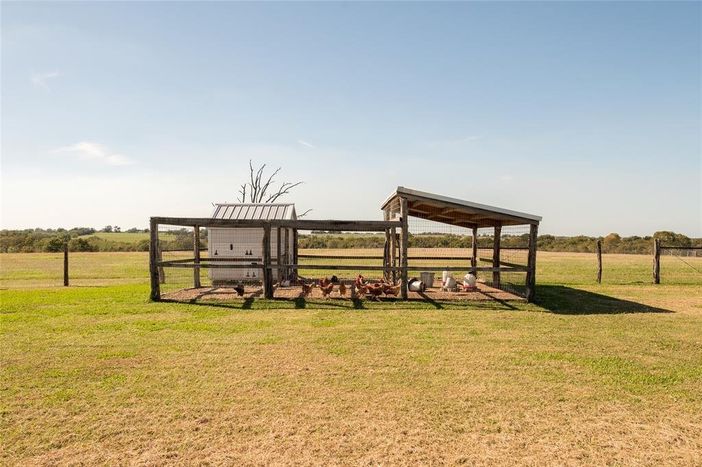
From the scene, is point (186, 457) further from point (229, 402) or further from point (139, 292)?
point (139, 292)

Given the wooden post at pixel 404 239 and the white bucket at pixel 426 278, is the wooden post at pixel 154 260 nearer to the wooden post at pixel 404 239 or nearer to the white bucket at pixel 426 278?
the wooden post at pixel 404 239

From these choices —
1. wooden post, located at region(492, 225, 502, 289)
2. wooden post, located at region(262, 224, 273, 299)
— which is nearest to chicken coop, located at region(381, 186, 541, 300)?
wooden post, located at region(492, 225, 502, 289)

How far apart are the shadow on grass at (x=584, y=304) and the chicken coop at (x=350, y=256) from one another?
0.88m

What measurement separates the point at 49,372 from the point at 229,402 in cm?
334

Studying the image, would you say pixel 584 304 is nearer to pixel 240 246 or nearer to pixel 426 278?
pixel 426 278

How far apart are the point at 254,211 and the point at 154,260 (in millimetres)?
6234

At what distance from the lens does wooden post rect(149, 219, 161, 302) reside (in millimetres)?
13773

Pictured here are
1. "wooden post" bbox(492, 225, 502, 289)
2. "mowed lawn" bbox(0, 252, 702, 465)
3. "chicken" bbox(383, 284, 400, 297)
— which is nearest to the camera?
"mowed lawn" bbox(0, 252, 702, 465)

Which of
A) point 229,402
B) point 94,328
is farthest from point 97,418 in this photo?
point 94,328

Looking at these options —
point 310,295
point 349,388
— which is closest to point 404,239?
point 310,295

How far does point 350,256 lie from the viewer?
16062mm

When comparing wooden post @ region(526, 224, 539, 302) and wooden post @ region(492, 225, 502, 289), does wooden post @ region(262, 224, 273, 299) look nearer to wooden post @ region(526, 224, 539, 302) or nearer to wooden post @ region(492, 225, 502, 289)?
wooden post @ region(526, 224, 539, 302)

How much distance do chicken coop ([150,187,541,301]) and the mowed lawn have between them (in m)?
3.00

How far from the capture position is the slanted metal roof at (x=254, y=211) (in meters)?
19.1
